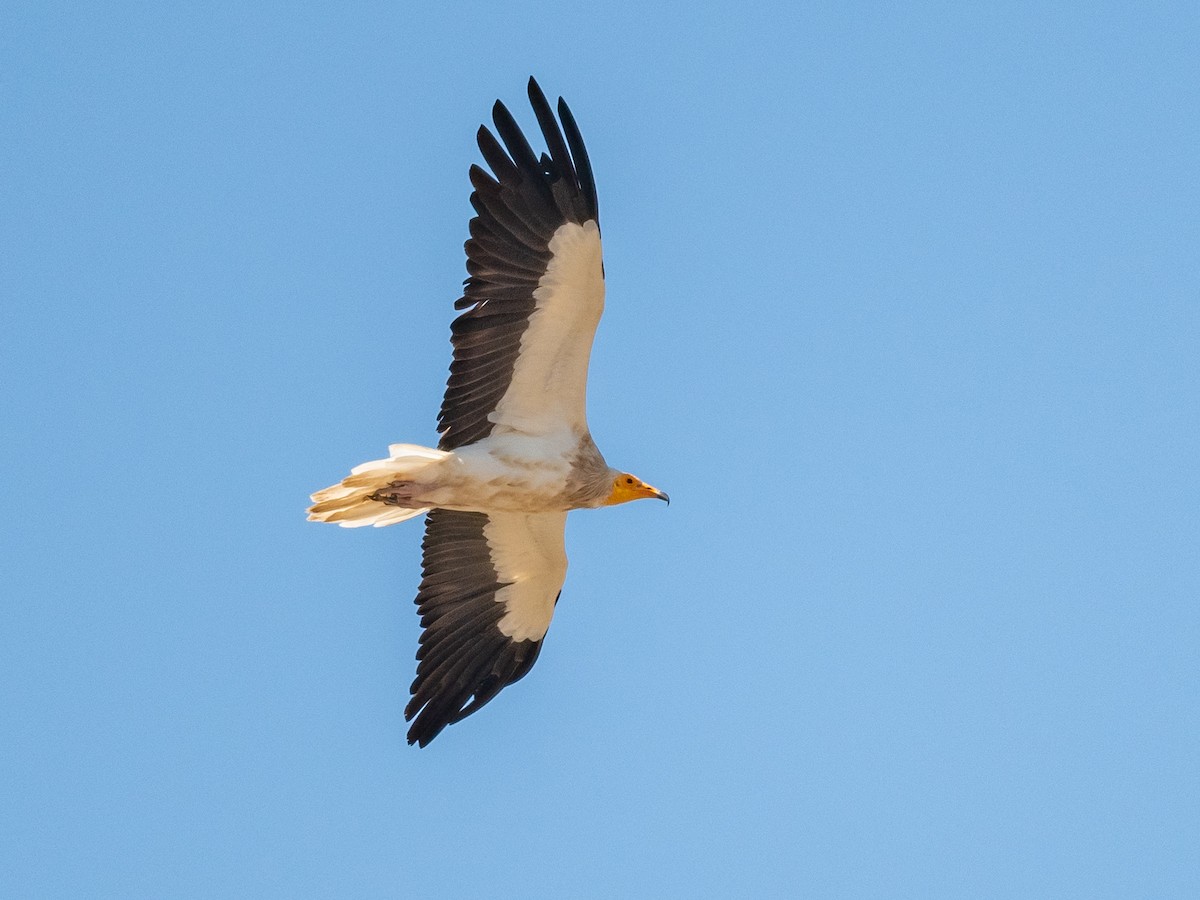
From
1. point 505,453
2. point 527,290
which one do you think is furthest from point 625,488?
point 527,290

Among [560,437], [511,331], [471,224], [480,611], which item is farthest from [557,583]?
[471,224]

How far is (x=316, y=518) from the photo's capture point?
10250 mm

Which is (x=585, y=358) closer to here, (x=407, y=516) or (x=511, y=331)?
(x=511, y=331)

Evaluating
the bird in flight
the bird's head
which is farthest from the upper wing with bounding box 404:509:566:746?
the bird's head

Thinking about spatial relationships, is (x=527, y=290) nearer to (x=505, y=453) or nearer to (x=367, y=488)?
(x=505, y=453)

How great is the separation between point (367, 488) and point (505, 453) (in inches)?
34.4

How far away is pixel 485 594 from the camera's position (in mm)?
11344

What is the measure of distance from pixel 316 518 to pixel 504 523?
4.78 feet

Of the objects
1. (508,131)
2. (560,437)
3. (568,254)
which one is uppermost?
(508,131)

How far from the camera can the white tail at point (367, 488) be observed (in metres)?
10.1

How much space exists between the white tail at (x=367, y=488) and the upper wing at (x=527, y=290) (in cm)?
37

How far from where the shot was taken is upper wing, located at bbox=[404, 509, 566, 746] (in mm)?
11188

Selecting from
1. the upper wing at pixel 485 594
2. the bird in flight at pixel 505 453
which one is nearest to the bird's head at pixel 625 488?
the bird in flight at pixel 505 453

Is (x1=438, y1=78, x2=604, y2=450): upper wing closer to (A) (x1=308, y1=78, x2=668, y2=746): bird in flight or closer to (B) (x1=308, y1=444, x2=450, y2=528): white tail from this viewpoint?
(A) (x1=308, y1=78, x2=668, y2=746): bird in flight
